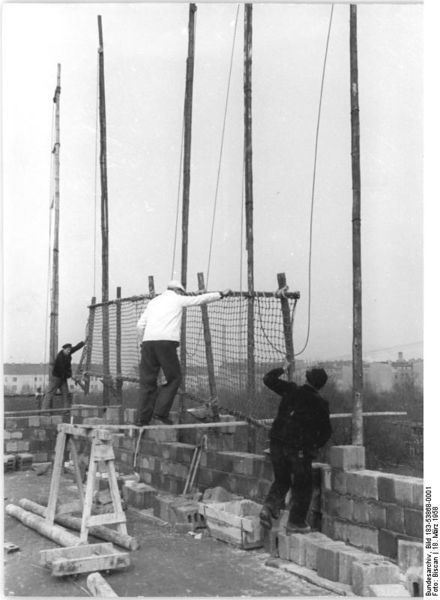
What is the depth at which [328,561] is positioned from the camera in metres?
6.11

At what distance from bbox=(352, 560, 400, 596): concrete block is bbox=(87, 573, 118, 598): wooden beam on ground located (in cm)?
198

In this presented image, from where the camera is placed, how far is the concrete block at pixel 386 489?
20.5 ft

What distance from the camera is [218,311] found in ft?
28.7

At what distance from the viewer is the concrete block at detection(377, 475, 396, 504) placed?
20.5 ft

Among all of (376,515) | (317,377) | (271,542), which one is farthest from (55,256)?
(376,515)

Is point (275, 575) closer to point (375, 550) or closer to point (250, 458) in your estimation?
point (375, 550)

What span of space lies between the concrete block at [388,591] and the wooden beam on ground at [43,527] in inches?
119

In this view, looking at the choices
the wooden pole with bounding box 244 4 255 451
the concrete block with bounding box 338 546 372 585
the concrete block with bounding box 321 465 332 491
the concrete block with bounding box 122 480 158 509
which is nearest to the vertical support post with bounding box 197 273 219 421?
the wooden pole with bounding box 244 4 255 451

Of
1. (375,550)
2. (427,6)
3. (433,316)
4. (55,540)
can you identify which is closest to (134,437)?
(55,540)

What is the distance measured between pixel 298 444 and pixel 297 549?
3.29 ft

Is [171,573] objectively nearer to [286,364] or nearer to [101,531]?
[101,531]

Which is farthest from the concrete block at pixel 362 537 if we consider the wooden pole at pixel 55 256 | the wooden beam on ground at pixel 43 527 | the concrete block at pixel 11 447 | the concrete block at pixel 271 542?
the wooden pole at pixel 55 256

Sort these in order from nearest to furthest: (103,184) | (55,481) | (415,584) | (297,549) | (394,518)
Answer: (415,584) < (394,518) < (297,549) < (55,481) < (103,184)

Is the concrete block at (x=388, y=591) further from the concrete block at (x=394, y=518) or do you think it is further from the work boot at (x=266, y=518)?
the work boot at (x=266, y=518)
